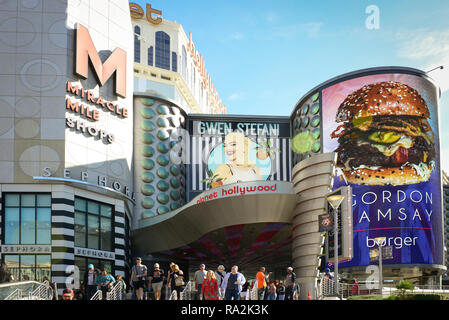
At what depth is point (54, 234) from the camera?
47.7 meters

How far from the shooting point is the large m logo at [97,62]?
5219 centimetres

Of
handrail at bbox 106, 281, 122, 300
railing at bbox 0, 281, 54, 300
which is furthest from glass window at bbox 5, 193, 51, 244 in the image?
handrail at bbox 106, 281, 122, 300

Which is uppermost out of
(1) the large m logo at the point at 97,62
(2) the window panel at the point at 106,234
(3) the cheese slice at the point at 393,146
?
(1) the large m logo at the point at 97,62

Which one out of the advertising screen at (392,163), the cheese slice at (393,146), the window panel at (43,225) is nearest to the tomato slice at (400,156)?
the advertising screen at (392,163)

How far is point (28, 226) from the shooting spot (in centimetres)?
4788

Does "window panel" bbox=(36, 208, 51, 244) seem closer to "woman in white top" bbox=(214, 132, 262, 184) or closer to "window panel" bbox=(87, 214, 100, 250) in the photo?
"window panel" bbox=(87, 214, 100, 250)

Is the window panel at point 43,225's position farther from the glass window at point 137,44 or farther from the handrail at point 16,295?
the glass window at point 137,44

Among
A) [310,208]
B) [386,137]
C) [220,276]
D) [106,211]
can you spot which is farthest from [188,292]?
[386,137]

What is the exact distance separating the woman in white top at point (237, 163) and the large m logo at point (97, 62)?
23.9 meters

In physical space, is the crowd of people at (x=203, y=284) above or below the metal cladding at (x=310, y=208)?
below

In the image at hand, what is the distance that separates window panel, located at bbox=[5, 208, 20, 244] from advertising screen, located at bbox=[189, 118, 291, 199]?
3201 centimetres

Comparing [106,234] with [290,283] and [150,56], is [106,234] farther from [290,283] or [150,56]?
[150,56]
